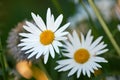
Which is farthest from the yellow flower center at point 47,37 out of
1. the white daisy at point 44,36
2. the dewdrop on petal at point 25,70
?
the dewdrop on petal at point 25,70

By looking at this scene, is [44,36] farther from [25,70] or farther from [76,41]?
[25,70]

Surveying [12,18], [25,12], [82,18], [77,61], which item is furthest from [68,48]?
[25,12]

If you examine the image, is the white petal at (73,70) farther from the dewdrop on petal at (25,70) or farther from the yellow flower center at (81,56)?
the dewdrop on petal at (25,70)

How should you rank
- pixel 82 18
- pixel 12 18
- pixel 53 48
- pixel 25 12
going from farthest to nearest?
1. pixel 25 12
2. pixel 12 18
3. pixel 82 18
4. pixel 53 48

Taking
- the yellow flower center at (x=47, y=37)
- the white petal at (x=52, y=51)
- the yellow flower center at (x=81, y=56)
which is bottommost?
the yellow flower center at (x=81, y=56)

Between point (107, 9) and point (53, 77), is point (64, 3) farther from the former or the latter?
point (53, 77)

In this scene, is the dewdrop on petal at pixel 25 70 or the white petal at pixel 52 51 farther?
the dewdrop on petal at pixel 25 70

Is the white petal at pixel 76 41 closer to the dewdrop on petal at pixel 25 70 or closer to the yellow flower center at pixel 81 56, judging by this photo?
the yellow flower center at pixel 81 56

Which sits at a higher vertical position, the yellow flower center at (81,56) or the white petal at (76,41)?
the white petal at (76,41)
